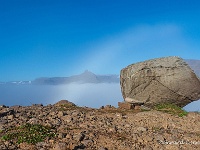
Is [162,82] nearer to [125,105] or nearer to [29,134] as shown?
[125,105]

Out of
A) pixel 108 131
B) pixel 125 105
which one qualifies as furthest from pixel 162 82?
pixel 108 131

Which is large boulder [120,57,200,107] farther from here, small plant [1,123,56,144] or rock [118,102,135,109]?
small plant [1,123,56,144]

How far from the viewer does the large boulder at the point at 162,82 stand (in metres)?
22.1

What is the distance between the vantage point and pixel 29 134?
12.0m

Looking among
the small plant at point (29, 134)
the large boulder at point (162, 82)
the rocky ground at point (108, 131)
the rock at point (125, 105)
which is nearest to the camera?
the rocky ground at point (108, 131)

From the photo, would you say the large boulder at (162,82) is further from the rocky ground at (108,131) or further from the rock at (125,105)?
the rocky ground at (108,131)

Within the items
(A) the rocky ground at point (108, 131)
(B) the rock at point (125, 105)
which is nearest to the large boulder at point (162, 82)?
(B) the rock at point (125, 105)

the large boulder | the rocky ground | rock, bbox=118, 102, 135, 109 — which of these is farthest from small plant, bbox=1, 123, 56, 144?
the large boulder

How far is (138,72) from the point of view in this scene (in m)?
23.0

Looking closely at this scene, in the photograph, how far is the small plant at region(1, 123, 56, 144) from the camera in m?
11.5

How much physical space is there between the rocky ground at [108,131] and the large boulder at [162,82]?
16.1 ft

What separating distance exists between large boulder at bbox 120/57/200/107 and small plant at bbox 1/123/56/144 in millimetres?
11349

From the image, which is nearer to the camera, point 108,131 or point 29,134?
point 29,134

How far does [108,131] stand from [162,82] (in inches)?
403
